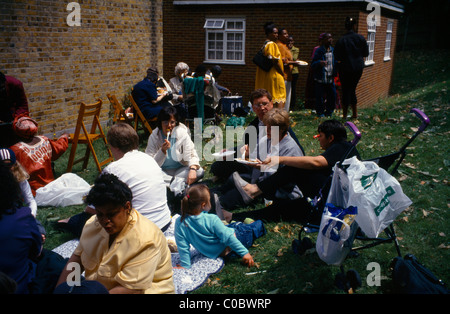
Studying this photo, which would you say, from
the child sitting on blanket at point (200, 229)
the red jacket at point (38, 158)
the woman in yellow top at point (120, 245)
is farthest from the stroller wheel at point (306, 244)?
the red jacket at point (38, 158)

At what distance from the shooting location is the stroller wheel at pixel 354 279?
3.46 meters

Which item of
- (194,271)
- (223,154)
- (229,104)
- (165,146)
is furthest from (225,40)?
(194,271)

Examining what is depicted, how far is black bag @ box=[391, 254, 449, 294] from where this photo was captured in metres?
3.09

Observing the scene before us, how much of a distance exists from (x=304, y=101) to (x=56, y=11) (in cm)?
776

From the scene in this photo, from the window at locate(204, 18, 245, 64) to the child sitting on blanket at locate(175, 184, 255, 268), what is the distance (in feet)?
37.5

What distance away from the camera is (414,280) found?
3.16 metres

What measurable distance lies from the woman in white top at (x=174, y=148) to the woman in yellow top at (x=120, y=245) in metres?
2.80

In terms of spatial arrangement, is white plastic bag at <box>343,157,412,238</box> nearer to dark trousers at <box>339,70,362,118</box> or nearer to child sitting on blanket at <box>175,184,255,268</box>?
child sitting on blanket at <box>175,184,255,268</box>

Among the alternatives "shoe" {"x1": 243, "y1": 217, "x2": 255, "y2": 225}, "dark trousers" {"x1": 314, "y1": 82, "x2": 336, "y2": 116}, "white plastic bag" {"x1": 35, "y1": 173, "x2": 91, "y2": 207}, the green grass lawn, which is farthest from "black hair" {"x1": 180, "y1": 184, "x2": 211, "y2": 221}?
"dark trousers" {"x1": 314, "y1": 82, "x2": 336, "y2": 116}

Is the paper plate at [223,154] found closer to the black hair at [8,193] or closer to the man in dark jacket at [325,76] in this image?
the black hair at [8,193]
